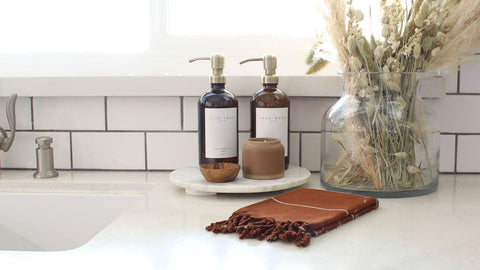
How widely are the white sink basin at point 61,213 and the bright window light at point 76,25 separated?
0.43 meters

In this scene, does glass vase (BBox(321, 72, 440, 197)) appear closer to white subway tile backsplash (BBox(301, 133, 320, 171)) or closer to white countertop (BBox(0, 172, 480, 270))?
white countertop (BBox(0, 172, 480, 270))

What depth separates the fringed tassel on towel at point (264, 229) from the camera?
661 millimetres

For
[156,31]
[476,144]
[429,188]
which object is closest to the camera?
[429,188]

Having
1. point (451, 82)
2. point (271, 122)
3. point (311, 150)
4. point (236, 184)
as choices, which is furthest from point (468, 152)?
point (236, 184)

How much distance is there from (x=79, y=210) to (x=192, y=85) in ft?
1.27

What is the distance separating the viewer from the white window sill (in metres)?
1.12

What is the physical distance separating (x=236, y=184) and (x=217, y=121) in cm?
15

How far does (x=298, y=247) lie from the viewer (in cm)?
65

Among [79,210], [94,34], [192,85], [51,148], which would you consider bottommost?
[79,210]

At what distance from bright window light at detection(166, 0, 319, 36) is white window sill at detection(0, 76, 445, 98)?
194 millimetres

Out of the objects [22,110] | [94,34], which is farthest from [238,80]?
[22,110]

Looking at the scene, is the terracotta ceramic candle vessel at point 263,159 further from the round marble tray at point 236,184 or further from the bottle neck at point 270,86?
the bottle neck at point 270,86

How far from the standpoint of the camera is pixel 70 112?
3.91 ft

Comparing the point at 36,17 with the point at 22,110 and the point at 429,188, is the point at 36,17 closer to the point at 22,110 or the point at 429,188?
the point at 22,110
